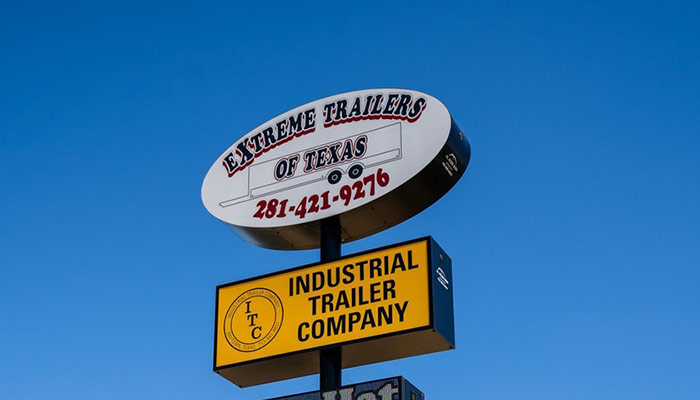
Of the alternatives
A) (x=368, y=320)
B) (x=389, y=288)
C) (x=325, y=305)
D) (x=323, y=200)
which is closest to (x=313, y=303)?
(x=325, y=305)

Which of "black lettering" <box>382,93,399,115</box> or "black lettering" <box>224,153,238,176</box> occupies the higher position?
"black lettering" <box>382,93,399,115</box>

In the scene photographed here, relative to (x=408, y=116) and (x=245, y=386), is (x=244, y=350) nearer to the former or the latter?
(x=245, y=386)

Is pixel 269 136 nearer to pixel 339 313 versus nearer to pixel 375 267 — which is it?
pixel 375 267

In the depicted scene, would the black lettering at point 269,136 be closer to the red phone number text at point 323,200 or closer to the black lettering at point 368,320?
the red phone number text at point 323,200

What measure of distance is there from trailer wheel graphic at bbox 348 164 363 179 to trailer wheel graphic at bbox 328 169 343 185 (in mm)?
173

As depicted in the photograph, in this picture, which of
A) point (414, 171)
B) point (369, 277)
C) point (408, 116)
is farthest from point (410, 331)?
point (408, 116)

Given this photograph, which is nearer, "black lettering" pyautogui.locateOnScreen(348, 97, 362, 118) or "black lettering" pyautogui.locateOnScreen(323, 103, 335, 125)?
"black lettering" pyautogui.locateOnScreen(348, 97, 362, 118)

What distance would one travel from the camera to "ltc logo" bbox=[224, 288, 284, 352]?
15.5 metres

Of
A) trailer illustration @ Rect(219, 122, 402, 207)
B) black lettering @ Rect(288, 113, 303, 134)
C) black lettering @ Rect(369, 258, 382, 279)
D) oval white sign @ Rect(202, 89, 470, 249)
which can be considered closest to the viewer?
black lettering @ Rect(369, 258, 382, 279)

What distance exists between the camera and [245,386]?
632 inches

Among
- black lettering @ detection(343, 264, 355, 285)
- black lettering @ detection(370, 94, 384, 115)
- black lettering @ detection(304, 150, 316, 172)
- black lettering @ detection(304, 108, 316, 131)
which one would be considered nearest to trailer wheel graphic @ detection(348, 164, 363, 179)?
black lettering @ detection(304, 150, 316, 172)

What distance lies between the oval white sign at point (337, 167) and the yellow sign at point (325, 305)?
1.00 m

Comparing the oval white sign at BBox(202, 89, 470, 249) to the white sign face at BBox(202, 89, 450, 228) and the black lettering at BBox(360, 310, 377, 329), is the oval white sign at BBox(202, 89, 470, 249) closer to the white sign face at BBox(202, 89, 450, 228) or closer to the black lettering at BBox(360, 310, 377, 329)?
the white sign face at BBox(202, 89, 450, 228)

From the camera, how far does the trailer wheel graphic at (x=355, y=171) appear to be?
16.1 meters
